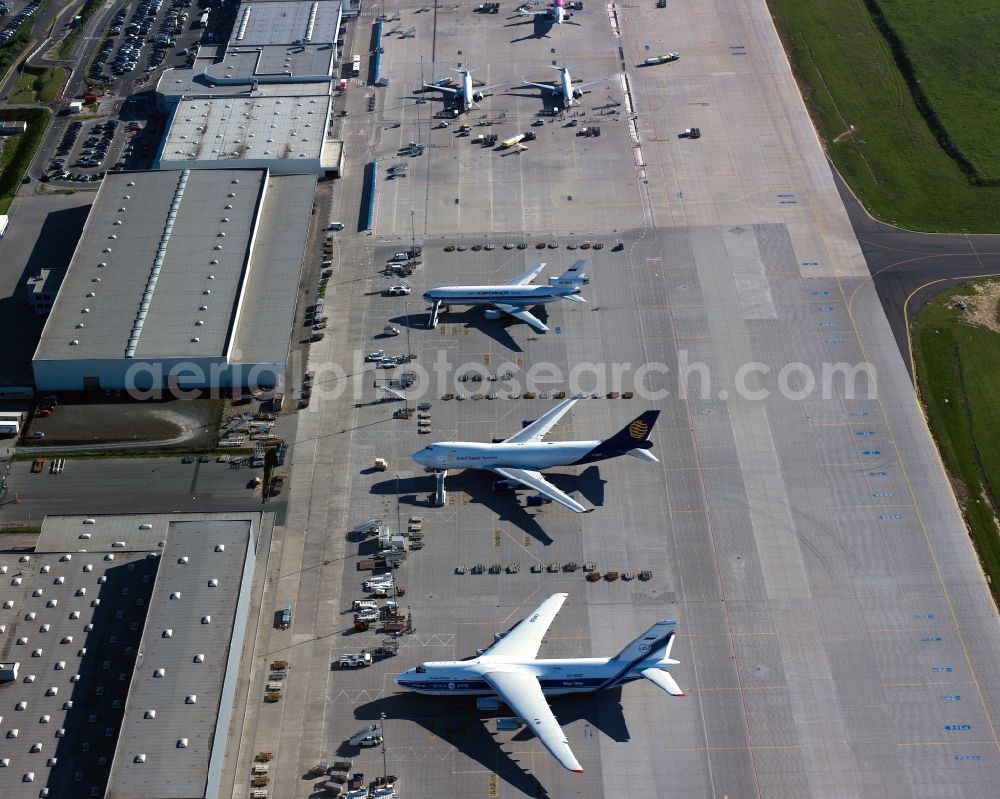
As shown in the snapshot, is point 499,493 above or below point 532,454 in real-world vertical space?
below

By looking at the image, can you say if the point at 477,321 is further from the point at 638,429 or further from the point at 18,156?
the point at 18,156

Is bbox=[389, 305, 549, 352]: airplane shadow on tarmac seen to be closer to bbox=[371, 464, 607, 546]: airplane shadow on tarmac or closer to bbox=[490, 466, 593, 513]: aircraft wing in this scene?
bbox=[371, 464, 607, 546]: airplane shadow on tarmac

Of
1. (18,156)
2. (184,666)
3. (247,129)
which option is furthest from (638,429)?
(18,156)

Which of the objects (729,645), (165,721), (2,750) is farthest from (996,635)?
(2,750)

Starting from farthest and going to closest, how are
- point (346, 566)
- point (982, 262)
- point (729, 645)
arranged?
point (982, 262)
point (346, 566)
point (729, 645)

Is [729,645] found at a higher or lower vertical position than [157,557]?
lower

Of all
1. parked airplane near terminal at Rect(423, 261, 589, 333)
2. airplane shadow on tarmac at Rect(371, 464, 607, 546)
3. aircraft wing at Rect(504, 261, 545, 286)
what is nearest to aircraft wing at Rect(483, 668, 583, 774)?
airplane shadow on tarmac at Rect(371, 464, 607, 546)

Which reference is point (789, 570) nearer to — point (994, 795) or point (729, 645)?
point (729, 645)
